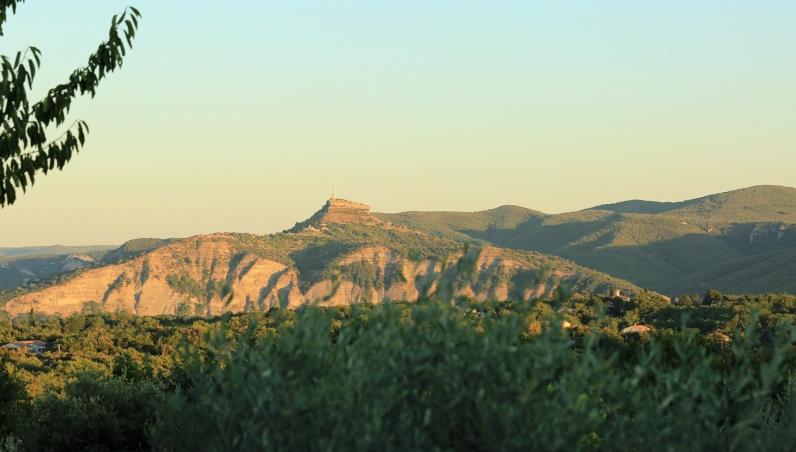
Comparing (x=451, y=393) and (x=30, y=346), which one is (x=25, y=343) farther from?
(x=451, y=393)

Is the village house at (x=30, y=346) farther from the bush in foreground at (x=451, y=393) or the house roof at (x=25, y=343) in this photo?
the bush in foreground at (x=451, y=393)

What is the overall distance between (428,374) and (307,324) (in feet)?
3.67

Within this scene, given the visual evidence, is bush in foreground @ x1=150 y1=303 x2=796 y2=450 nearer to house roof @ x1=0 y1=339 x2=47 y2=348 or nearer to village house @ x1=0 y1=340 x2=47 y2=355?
village house @ x1=0 y1=340 x2=47 y2=355

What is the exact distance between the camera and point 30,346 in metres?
81.1

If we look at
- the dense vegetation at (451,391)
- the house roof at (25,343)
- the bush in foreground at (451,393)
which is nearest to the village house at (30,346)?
the house roof at (25,343)

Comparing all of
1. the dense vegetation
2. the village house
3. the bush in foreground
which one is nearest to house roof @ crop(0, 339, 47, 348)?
the village house

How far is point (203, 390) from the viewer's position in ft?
30.5

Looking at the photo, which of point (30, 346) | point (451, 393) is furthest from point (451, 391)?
point (30, 346)

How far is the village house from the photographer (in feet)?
249

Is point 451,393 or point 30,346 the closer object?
point 451,393

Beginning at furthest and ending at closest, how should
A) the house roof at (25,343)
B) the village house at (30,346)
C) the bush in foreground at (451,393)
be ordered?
the house roof at (25,343), the village house at (30,346), the bush in foreground at (451,393)

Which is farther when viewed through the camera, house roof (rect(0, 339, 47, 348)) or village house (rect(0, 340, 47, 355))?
house roof (rect(0, 339, 47, 348))

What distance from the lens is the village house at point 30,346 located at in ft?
249

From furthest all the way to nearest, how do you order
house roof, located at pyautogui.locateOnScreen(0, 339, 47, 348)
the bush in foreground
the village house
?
house roof, located at pyautogui.locateOnScreen(0, 339, 47, 348)
the village house
the bush in foreground
